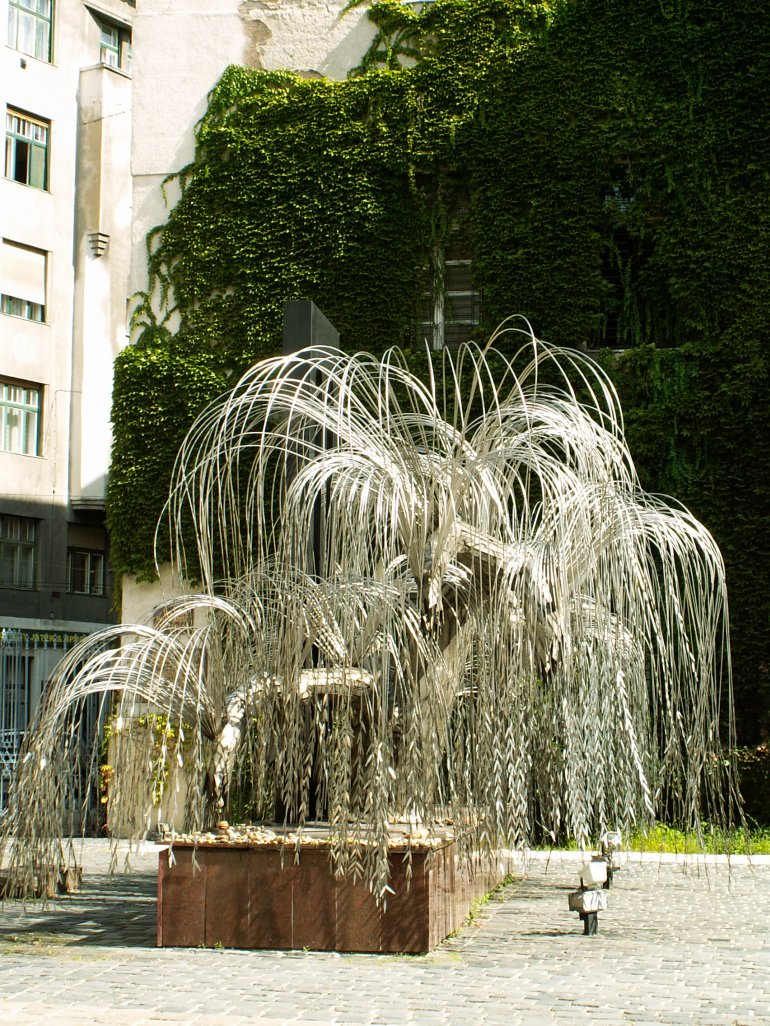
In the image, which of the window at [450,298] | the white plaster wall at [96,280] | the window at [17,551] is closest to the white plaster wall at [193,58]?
the window at [450,298]

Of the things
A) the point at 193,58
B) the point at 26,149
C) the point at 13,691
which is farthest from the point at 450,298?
the point at 26,149

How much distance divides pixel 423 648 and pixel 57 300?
1192 inches

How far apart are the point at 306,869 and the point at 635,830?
2.16 metres

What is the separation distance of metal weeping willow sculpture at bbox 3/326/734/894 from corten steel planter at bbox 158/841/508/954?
11.9 inches

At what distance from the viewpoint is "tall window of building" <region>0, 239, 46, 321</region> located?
34.9 metres

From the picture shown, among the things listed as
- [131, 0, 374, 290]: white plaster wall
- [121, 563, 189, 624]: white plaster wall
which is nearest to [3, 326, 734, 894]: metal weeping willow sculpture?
[121, 563, 189, 624]: white plaster wall

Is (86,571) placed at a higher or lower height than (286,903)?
higher

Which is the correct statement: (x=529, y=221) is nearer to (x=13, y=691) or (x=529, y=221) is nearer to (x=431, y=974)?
(x=13, y=691)

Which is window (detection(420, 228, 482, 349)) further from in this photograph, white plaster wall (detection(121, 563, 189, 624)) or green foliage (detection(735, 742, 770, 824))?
green foliage (detection(735, 742, 770, 824))

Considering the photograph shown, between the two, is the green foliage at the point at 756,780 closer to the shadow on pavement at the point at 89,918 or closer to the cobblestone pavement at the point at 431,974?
the cobblestone pavement at the point at 431,974

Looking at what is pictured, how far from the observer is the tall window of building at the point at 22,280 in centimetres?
3488

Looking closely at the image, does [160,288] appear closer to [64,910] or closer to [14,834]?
[64,910]

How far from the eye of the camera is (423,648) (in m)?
7.95

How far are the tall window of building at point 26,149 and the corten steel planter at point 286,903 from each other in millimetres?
30373
